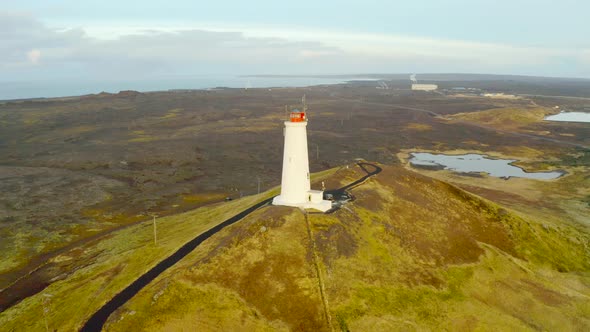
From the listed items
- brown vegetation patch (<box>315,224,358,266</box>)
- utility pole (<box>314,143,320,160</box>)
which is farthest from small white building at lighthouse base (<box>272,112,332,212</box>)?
utility pole (<box>314,143,320,160</box>)

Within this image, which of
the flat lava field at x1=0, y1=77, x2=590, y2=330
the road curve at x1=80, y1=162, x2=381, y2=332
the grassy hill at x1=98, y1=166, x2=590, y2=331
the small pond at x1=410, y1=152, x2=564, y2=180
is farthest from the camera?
the small pond at x1=410, y1=152, x2=564, y2=180

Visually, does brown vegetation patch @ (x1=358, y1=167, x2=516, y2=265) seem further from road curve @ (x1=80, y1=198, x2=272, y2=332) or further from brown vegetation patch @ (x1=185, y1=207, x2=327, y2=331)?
road curve @ (x1=80, y1=198, x2=272, y2=332)

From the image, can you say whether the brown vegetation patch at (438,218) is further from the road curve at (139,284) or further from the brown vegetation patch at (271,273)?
the road curve at (139,284)

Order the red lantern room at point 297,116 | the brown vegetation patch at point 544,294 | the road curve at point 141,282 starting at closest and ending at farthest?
the road curve at point 141,282 → the brown vegetation patch at point 544,294 → the red lantern room at point 297,116

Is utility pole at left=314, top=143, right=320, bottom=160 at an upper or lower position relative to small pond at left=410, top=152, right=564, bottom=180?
upper

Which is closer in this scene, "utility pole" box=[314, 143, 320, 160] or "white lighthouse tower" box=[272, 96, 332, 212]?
"white lighthouse tower" box=[272, 96, 332, 212]

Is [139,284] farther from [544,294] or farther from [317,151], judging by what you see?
[317,151]

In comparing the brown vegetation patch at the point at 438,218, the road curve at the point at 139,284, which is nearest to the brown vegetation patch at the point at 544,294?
the brown vegetation patch at the point at 438,218
